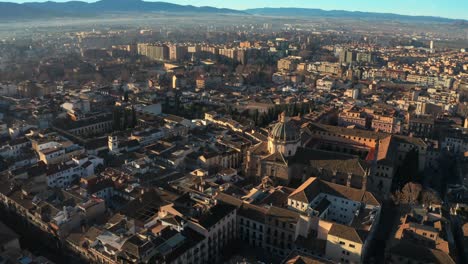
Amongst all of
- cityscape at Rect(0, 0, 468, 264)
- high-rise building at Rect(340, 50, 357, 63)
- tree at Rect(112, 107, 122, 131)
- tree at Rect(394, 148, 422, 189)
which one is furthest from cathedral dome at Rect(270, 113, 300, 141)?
high-rise building at Rect(340, 50, 357, 63)

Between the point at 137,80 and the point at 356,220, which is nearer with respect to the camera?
the point at 356,220

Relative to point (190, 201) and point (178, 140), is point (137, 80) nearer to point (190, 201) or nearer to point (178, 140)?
point (178, 140)

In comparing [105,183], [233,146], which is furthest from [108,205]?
[233,146]

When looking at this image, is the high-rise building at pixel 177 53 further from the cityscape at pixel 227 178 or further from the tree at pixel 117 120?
the tree at pixel 117 120

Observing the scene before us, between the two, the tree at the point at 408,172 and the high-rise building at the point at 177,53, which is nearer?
the tree at the point at 408,172

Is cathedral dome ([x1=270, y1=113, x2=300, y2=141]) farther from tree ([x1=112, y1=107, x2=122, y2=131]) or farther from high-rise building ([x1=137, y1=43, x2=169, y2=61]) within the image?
high-rise building ([x1=137, y1=43, x2=169, y2=61])

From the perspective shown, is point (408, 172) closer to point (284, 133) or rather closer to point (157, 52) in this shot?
point (284, 133)

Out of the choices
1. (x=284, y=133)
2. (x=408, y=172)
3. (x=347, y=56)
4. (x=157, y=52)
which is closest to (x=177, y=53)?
(x=157, y=52)

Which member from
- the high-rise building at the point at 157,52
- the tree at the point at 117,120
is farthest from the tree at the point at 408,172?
the high-rise building at the point at 157,52

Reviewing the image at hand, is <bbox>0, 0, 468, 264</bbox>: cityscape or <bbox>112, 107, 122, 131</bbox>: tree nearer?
<bbox>0, 0, 468, 264</bbox>: cityscape

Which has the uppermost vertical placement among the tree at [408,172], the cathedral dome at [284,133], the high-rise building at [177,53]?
the high-rise building at [177,53]

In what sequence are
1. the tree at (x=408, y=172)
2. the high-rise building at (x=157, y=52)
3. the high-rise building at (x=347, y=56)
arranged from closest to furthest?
the tree at (x=408, y=172) → the high-rise building at (x=347, y=56) → the high-rise building at (x=157, y=52)
